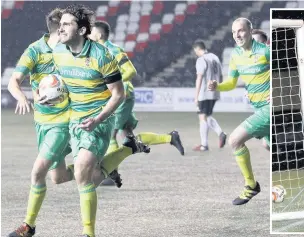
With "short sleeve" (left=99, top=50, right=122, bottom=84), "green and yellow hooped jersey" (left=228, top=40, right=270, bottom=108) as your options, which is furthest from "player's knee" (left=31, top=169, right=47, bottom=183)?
"green and yellow hooped jersey" (left=228, top=40, right=270, bottom=108)


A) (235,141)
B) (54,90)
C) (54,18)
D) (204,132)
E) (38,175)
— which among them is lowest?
(204,132)

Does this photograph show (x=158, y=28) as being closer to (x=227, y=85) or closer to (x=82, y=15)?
(x=227, y=85)

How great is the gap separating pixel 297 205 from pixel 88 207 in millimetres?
2779

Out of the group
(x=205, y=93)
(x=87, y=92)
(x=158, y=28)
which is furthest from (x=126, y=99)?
(x=158, y=28)

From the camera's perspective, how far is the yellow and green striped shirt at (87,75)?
6574 mm

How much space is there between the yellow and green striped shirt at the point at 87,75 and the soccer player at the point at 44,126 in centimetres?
36

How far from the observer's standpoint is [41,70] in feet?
25.0

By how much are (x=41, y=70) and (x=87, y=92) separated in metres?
1.01

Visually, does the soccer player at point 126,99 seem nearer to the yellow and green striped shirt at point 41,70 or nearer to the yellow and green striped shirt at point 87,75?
the yellow and green striped shirt at point 41,70

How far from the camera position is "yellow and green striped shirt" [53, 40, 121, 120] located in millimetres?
6574

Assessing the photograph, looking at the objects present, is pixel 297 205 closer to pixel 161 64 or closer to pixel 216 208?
pixel 216 208

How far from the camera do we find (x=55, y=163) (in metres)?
7.46

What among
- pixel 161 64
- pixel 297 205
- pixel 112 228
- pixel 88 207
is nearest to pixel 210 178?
pixel 297 205

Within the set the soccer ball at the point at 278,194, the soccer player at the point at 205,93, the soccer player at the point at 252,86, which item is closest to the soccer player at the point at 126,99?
the soccer player at the point at 252,86
